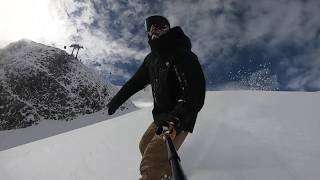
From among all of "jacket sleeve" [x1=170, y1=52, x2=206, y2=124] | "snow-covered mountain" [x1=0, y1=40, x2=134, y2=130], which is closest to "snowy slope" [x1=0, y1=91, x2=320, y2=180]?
"jacket sleeve" [x1=170, y1=52, x2=206, y2=124]

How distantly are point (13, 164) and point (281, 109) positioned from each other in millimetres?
4982

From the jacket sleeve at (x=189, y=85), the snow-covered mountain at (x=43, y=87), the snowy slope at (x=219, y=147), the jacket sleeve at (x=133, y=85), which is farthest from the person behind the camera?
the snow-covered mountain at (x=43, y=87)

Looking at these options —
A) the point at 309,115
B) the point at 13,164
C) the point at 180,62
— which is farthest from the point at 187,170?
the point at 13,164

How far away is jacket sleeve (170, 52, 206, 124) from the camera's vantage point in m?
3.39

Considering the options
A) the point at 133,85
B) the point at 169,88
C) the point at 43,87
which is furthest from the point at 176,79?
the point at 43,87

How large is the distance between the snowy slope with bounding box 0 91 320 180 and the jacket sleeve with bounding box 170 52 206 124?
3.54 feet

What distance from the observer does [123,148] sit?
661cm

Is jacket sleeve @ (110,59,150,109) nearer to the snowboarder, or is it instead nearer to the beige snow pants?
the snowboarder

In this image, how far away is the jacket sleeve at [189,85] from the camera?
3.39 meters

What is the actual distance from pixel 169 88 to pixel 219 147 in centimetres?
172

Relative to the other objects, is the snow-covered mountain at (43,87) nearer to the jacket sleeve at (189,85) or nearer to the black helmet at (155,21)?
the black helmet at (155,21)

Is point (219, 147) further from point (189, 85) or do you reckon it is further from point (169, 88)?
point (189, 85)

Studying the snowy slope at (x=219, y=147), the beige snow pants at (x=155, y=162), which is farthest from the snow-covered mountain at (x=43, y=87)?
the beige snow pants at (x=155, y=162)

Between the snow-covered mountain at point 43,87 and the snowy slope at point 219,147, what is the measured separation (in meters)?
78.7
